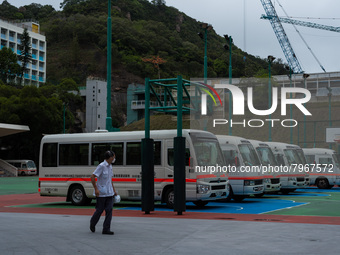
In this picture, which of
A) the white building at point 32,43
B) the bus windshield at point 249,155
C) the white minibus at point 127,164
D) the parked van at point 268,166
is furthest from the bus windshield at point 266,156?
the white building at point 32,43

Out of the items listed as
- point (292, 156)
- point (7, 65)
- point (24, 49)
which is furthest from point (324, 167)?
point (24, 49)

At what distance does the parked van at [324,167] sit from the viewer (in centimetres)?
3400

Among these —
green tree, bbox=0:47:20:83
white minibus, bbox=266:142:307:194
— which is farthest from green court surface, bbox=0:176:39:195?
green tree, bbox=0:47:20:83

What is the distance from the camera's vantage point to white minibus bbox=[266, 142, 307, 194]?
27.2 m

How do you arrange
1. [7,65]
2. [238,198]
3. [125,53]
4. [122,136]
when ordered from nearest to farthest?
[122,136] → [238,198] → [7,65] → [125,53]

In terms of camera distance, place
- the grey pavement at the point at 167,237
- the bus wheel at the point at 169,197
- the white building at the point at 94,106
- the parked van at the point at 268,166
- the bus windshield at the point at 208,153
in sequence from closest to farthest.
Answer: the grey pavement at the point at 167,237 < the bus windshield at the point at 208,153 < the bus wheel at the point at 169,197 < the parked van at the point at 268,166 < the white building at the point at 94,106

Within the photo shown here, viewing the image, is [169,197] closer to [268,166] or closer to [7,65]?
[268,166]

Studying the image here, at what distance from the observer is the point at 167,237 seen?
11133mm

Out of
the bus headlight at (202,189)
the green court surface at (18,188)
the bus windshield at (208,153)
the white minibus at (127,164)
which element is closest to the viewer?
the bus headlight at (202,189)

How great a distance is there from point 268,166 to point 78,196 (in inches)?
336

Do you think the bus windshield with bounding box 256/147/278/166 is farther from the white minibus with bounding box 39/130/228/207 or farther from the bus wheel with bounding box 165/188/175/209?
the bus wheel with bounding box 165/188/175/209

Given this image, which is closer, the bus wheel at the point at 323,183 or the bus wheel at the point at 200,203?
the bus wheel at the point at 200,203

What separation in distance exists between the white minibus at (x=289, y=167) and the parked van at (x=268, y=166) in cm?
96

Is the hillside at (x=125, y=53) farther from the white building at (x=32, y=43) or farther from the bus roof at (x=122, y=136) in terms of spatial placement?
the bus roof at (x=122, y=136)
